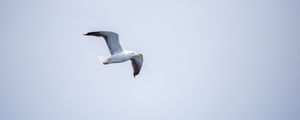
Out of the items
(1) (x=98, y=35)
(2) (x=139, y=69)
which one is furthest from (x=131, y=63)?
(1) (x=98, y=35)

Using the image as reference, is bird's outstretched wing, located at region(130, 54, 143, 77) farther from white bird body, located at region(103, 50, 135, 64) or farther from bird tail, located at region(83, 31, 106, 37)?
bird tail, located at region(83, 31, 106, 37)

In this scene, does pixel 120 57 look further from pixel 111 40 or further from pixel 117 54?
pixel 111 40

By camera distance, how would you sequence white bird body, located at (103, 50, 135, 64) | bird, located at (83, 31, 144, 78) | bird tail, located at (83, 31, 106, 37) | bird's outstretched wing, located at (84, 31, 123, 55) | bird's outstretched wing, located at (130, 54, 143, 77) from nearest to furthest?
bird tail, located at (83, 31, 106, 37), bird's outstretched wing, located at (84, 31, 123, 55), bird, located at (83, 31, 144, 78), white bird body, located at (103, 50, 135, 64), bird's outstretched wing, located at (130, 54, 143, 77)

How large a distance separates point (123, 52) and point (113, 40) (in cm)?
107

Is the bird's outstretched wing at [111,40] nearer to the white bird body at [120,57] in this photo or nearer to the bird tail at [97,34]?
the bird tail at [97,34]

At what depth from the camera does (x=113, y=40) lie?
3328cm

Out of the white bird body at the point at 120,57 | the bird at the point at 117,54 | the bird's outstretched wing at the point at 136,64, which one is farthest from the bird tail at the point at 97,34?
the bird's outstretched wing at the point at 136,64

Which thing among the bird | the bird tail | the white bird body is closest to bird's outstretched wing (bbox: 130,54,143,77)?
the bird

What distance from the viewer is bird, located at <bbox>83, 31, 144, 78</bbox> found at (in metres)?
32.8

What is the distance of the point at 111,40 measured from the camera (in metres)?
33.3

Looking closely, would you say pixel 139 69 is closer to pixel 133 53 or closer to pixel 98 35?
pixel 133 53

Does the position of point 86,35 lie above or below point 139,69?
above

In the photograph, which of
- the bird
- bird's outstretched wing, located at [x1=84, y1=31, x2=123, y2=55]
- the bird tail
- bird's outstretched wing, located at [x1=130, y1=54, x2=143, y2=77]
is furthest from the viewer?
bird's outstretched wing, located at [x1=130, y1=54, x2=143, y2=77]

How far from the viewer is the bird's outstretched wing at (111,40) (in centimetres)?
3238
